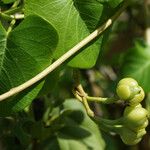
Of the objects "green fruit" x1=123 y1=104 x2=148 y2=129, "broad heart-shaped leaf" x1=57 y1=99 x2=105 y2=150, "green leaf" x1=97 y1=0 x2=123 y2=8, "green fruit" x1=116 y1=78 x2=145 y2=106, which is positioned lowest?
"broad heart-shaped leaf" x1=57 y1=99 x2=105 y2=150

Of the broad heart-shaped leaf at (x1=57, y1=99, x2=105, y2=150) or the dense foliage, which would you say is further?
the broad heart-shaped leaf at (x1=57, y1=99, x2=105, y2=150)

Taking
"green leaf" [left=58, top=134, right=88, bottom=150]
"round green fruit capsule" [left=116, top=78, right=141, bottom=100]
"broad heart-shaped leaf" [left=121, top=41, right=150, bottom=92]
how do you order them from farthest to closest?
"broad heart-shaped leaf" [left=121, top=41, right=150, bottom=92] < "green leaf" [left=58, top=134, right=88, bottom=150] < "round green fruit capsule" [left=116, top=78, right=141, bottom=100]

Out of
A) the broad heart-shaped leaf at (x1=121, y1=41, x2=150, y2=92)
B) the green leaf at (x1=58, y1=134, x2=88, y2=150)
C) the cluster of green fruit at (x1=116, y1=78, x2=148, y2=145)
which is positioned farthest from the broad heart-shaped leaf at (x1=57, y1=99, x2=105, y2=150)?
the cluster of green fruit at (x1=116, y1=78, x2=148, y2=145)

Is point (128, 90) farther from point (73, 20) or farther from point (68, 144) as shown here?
point (68, 144)

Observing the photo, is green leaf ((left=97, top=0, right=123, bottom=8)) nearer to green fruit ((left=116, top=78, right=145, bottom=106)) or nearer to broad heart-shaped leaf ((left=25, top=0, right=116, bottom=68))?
broad heart-shaped leaf ((left=25, top=0, right=116, bottom=68))

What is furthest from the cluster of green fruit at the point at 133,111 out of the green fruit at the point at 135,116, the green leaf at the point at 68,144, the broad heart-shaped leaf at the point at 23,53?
the green leaf at the point at 68,144

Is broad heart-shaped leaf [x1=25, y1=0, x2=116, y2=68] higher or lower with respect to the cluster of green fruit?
higher

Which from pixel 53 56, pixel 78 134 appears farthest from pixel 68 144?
pixel 53 56

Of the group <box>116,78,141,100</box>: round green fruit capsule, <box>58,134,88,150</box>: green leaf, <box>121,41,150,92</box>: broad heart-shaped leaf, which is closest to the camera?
<box>116,78,141,100</box>: round green fruit capsule
